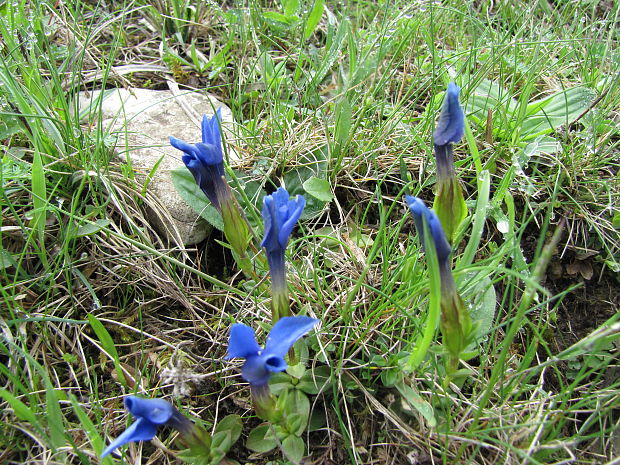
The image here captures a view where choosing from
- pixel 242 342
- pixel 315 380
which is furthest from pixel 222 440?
pixel 242 342

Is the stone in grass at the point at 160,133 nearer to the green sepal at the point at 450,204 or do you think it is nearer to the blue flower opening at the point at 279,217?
the blue flower opening at the point at 279,217

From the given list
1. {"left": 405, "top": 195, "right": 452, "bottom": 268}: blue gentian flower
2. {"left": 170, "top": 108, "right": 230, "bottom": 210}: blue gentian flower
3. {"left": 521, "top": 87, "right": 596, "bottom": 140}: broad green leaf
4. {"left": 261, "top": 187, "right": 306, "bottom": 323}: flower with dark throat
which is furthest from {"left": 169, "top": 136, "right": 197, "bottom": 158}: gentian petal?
{"left": 521, "top": 87, "right": 596, "bottom": 140}: broad green leaf

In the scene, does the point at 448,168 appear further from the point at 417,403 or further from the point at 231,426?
the point at 231,426

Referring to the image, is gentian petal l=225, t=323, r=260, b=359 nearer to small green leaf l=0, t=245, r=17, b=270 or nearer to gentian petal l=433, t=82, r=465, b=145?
gentian petal l=433, t=82, r=465, b=145

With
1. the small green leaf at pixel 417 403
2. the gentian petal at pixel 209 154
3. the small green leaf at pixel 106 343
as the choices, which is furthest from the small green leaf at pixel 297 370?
the gentian petal at pixel 209 154

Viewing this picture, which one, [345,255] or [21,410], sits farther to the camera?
[345,255]

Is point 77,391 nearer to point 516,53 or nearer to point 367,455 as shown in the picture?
point 367,455
